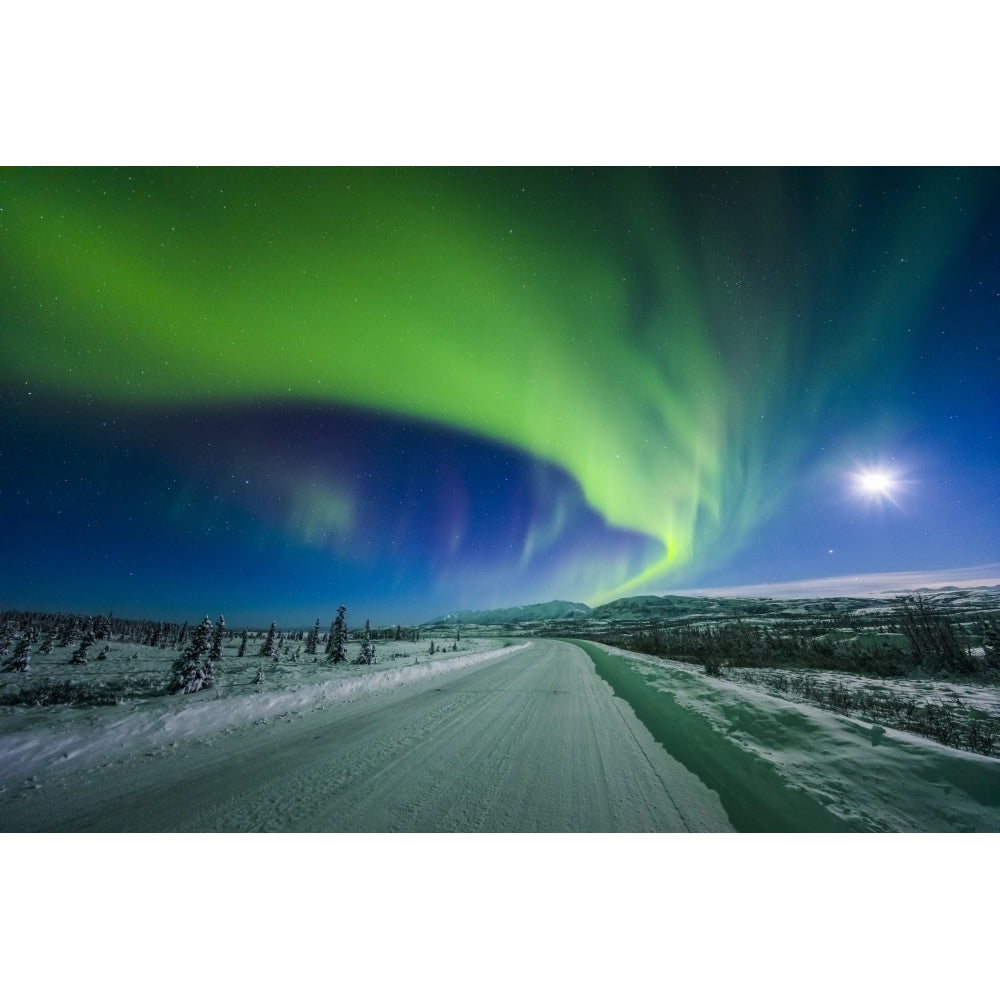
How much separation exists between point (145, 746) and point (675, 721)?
356 inches

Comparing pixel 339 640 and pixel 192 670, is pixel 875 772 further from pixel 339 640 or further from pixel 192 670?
pixel 339 640

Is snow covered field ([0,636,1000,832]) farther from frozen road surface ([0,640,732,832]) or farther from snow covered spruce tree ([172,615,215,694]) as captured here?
snow covered spruce tree ([172,615,215,694])

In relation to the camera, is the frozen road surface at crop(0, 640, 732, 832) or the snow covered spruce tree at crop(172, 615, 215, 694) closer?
the frozen road surface at crop(0, 640, 732, 832)

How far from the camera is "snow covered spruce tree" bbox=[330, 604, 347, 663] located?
3269 cm

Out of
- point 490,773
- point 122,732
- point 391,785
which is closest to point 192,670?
point 122,732

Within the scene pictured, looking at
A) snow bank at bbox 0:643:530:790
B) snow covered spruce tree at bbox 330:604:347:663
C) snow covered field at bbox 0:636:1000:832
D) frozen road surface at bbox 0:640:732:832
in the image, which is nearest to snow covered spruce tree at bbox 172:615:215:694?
snow bank at bbox 0:643:530:790

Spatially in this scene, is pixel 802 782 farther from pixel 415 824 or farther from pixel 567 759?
pixel 415 824

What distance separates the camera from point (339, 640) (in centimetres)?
3344

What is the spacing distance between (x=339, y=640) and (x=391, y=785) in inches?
1285

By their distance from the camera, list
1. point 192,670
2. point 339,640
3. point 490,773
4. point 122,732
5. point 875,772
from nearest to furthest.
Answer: point 875,772
point 490,773
point 122,732
point 192,670
point 339,640

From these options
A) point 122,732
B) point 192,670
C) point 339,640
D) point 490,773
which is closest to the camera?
point 490,773

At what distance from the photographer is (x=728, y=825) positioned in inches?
150

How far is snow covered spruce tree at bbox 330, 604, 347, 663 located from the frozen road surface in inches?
1101
